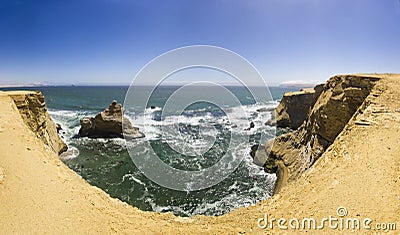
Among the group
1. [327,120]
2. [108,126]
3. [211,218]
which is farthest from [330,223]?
[108,126]

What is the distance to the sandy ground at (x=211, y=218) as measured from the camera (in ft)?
19.2

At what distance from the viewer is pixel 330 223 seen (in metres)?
5.88

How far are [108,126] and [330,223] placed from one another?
31356 millimetres

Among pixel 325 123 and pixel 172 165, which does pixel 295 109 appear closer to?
pixel 172 165

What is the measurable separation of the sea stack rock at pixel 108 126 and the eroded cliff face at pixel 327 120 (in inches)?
908

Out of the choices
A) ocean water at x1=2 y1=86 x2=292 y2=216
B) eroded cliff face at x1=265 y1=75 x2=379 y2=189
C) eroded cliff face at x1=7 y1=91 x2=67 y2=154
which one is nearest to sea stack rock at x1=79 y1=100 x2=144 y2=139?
ocean water at x1=2 y1=86 x2=292 y2=216

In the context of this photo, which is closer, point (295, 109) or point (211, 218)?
point (211, 218)

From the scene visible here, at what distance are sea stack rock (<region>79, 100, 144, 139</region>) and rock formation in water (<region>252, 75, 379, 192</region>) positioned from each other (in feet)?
74.0

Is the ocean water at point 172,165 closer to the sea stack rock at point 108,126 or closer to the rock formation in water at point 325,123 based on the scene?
the sea stack rock at point 108,126

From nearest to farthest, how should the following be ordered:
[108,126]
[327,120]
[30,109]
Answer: [327,120] → [30,109] → [108,126]

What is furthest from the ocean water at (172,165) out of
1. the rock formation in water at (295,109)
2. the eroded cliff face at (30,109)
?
the eroded cliff face at (30,109)

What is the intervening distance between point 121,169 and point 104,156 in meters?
4.55

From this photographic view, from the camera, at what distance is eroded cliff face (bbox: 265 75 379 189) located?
38.9ft

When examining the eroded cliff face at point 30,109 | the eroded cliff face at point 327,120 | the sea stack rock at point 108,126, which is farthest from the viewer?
the sea stack rock at point 108,126
